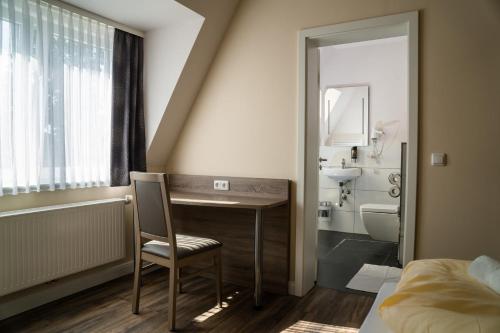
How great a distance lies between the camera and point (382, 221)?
4.21 meters

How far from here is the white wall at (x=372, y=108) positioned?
455 centimetres

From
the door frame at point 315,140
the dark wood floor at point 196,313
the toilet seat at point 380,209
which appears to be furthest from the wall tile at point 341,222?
the dark wood floor at point 196,313

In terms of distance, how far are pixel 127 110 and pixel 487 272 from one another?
2772 millimetres

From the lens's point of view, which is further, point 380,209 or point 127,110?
point 380,209

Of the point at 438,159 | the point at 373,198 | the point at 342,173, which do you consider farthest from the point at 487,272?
the point at 373,198

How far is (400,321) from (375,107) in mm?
3980

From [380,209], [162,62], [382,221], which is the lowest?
[382,221]

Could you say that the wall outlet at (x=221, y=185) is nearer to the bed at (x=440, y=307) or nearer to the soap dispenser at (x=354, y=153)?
the bed at (x=440, y=307)

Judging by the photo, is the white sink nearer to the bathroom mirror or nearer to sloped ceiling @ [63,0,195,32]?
the bathroom mirror

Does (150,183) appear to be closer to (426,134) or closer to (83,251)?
(83,251)

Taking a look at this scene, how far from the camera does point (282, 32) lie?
2.83m

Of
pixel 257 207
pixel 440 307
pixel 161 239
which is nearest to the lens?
pixel 440 307

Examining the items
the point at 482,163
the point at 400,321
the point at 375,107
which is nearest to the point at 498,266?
the point at 400,321

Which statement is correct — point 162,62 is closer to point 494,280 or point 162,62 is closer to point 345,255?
point 345,255
